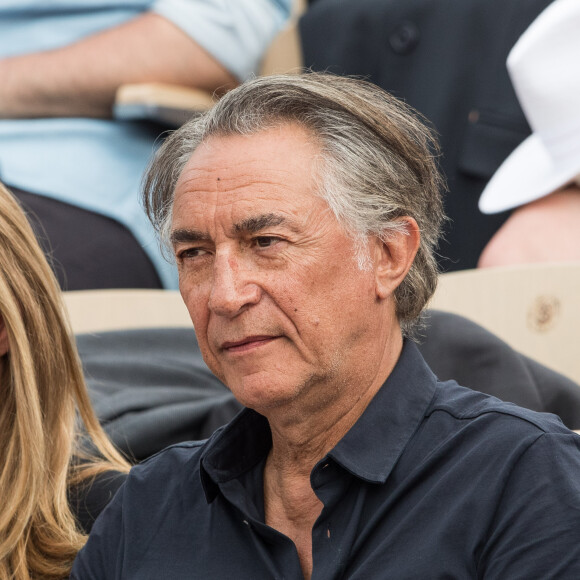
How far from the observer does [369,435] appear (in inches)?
48.9

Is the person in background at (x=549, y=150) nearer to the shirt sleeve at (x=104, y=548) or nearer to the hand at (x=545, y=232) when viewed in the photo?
the hand at (x=545, y=232)

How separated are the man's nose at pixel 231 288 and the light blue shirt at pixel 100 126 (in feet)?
4.40

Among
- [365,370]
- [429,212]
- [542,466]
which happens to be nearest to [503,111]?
[429,212]

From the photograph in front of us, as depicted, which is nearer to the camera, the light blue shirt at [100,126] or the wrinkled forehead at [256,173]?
the wrinkled forehead at [256,173]

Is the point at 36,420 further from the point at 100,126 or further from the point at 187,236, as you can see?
the point at 100,126

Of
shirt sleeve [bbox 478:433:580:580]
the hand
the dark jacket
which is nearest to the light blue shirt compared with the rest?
the dark jacket

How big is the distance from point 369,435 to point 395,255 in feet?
0.74

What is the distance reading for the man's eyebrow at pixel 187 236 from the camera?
1.28m

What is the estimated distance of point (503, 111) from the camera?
2.51 m

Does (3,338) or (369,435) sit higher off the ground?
(369,435)

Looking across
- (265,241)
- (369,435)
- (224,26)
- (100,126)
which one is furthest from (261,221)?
(224,26)

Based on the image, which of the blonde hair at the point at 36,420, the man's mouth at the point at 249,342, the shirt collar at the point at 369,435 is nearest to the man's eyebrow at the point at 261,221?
the man's mouth at the point at 249,342

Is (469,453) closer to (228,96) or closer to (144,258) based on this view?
(228,96)

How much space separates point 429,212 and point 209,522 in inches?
19.0
